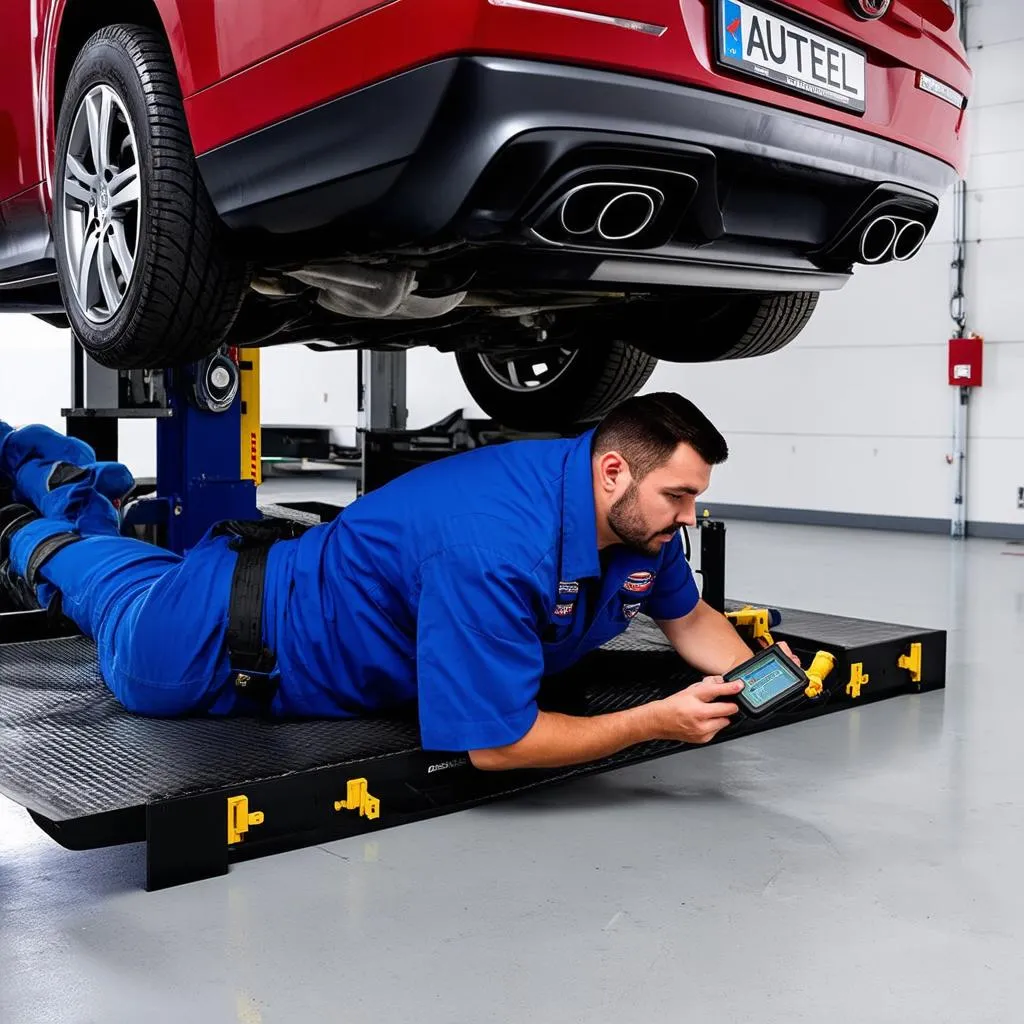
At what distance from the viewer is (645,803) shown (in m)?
2.59

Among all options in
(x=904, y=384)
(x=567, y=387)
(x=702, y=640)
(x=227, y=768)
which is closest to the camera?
(x=227, y=768)

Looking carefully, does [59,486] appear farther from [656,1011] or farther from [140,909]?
[656,1011]

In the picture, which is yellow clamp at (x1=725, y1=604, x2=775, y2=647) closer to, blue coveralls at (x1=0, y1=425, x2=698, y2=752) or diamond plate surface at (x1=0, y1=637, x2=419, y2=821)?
blue coveralls at (x1=0, y1=425, x2=698, y2=752)

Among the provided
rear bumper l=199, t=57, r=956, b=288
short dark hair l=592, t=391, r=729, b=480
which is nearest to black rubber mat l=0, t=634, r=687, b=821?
short dark hair l=592, t=391, r=729, b=480

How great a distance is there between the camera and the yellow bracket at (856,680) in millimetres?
3361

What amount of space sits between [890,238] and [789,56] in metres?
0.58

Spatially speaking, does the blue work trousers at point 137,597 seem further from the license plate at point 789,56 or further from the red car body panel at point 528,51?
the license plate at point 789,56

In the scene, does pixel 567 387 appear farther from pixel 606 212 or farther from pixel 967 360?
pixel 967 360

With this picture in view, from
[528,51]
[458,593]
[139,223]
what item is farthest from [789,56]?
[139,223]

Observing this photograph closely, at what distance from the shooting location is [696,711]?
7.55 feet

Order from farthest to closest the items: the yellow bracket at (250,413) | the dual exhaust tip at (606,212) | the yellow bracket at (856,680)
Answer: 1. the yellow bracket at (250,413)
2. the yellow bracket at (856,680)
3. the dual exhaust tip at (606,212)

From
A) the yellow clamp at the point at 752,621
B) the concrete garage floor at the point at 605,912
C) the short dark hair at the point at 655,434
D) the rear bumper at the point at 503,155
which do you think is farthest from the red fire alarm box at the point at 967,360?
the short dark hair at the point at 655,434

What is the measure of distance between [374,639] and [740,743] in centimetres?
105

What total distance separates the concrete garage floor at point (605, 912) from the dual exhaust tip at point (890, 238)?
1.10 m
